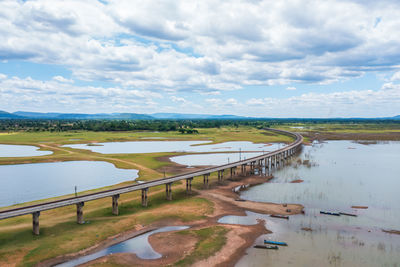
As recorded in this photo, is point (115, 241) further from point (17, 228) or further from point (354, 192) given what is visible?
point (354, 192)

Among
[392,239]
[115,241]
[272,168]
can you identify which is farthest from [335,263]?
[272,168]

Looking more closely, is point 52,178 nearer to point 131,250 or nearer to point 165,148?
point 131,250

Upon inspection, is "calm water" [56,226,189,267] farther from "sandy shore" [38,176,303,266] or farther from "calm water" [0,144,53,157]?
"calm water" [0,144,53,157]

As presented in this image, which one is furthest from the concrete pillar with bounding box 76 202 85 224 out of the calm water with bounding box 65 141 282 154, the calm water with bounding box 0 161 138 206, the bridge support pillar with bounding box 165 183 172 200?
the calm water with bounding box 65 141 282 154

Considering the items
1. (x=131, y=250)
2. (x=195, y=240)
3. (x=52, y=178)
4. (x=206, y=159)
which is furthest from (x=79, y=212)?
(x=206, y=159)

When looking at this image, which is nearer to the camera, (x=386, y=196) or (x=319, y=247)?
(x=319, y=247)

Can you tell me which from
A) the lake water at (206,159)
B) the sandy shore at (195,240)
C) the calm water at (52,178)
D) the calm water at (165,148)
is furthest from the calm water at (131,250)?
the calm water at (165,148)
